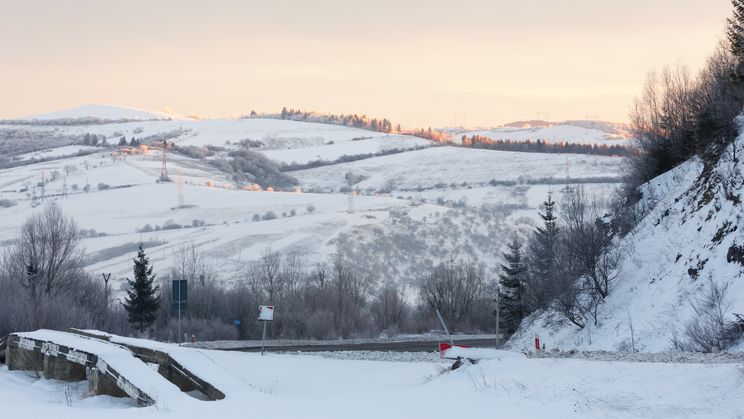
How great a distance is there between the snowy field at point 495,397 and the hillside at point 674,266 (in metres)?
9.30

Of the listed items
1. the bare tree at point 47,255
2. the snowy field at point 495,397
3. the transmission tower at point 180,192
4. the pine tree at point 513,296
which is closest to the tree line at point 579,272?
the pine tree at point 513,296

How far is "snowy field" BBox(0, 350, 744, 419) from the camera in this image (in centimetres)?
1225

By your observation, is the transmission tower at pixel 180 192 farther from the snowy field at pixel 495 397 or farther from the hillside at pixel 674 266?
the snowy field at pixel 495 397

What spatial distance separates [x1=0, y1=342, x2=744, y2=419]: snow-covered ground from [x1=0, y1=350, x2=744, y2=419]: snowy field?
0.01 meters

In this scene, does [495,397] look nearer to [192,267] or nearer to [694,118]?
[694,118]

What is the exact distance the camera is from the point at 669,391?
1256cm

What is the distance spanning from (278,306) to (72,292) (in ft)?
52.0

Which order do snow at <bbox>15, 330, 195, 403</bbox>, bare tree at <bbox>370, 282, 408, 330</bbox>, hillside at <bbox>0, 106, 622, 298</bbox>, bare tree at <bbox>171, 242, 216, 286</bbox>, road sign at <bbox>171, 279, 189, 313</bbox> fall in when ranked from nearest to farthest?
snow at <bbox>15, 330, 195, 403</bbox>, road sign at <bbox>171, 279, 189, 313</bbox>, bare tree at <bbox>370, 282, 408, 330</bbox>, bare tree at <bbox>171, 242, 216, 286</bbox>, hillside at <bbox>0, 106, 622, 298</bbox>

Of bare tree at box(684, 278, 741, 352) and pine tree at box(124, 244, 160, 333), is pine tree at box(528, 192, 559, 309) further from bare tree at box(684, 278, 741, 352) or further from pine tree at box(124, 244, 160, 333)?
pine tree at box(124, 244, 160, 333)

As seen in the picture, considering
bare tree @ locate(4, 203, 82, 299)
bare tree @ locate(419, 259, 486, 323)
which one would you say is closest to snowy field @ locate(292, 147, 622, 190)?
bare tree @ locate(419, 259, 486, 323)

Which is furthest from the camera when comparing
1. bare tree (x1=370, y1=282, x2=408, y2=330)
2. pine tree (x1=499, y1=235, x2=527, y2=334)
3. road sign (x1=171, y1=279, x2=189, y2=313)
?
bare tree (x1=370, y1=282, x2=408, y2=330)

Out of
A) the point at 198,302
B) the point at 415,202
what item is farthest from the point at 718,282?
the point at 415,202

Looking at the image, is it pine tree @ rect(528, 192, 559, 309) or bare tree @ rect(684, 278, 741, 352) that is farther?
pine tree @ rect(528, 192, 559, 309)

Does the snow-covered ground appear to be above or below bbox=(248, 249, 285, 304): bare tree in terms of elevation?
above
